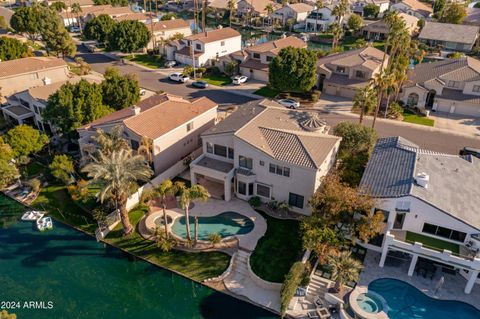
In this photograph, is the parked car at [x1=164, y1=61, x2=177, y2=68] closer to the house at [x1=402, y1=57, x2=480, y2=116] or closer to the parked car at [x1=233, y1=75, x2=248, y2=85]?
the parked car at [x1=233, y1=75, x2=248, y2=85]

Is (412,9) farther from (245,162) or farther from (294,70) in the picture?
(245,162)

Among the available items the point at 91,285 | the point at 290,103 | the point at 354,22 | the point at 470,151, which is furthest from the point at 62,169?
the point at 354,22

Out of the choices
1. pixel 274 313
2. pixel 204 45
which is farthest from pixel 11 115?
pixel 274 313

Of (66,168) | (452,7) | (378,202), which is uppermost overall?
(452,7)

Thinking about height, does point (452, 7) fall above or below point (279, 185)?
above

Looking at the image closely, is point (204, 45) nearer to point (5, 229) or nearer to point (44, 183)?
point (44, 183)

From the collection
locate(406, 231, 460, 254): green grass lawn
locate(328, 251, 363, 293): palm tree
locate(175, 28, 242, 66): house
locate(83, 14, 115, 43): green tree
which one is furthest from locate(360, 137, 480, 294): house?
locate(83, 14, 115, 43): green tree
